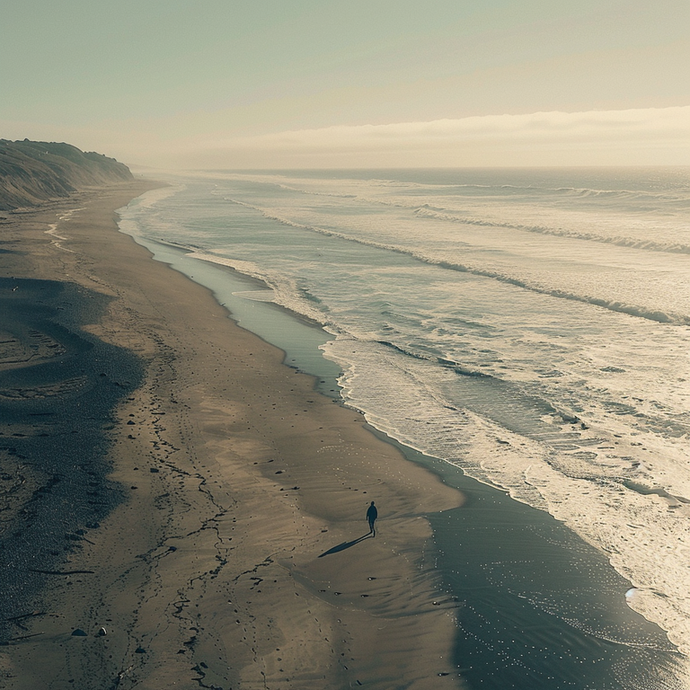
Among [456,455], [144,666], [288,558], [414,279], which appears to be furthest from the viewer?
[414,279]

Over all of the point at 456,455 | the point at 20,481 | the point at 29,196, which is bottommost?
the point at 456,455

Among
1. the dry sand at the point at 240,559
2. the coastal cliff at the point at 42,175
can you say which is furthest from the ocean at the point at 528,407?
the coastal cliff at the point at 42,175

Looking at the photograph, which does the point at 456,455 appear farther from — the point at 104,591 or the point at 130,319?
the point at 130,319

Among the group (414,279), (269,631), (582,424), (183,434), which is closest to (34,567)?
(269,631)

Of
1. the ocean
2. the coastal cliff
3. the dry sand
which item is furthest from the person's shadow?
the coastal cliff

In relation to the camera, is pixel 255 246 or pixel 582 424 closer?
pixel 582 424

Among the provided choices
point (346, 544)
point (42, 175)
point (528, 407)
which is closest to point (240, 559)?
point (346, 544)

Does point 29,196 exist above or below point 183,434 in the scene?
above
